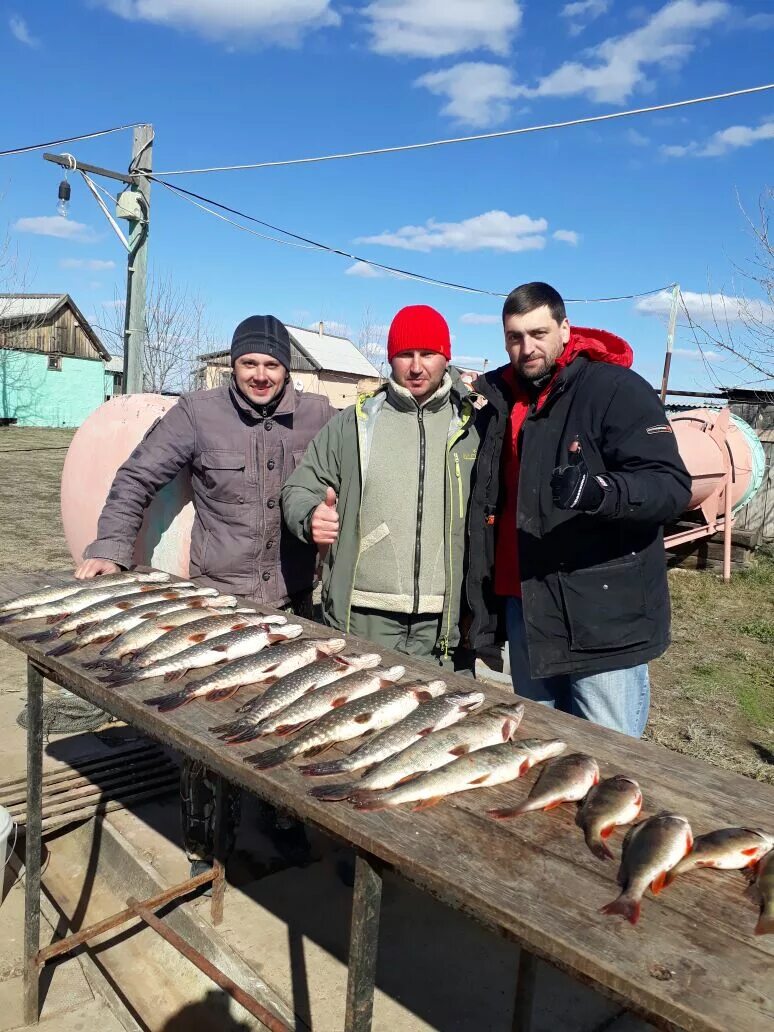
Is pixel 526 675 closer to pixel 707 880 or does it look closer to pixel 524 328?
pixel 524 328

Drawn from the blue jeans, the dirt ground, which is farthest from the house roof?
the blue jeans

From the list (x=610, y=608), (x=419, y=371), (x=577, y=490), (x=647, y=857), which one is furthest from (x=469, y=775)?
(x=419, y=371)

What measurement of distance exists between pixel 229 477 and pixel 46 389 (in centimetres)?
3857

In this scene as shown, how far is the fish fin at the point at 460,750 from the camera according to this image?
2.14 m

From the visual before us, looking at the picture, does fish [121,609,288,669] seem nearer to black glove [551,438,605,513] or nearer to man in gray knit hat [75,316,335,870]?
man in gray knit hat [75,316,335,870]

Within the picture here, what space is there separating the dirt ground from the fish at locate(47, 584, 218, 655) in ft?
13.8

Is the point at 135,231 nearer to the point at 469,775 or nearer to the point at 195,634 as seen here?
the point at 195,634

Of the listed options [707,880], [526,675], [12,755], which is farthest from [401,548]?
[12,755]

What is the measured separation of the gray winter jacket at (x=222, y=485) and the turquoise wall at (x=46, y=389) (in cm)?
3668

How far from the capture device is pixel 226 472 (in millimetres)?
4016

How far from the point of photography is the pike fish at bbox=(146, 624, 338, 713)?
2.56m

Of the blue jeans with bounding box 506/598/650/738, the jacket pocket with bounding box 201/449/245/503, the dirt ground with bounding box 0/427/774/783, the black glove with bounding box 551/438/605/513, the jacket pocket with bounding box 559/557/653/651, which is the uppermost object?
the black glove with bounding box 551/438/605/513

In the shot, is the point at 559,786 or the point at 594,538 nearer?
the point at 559,786

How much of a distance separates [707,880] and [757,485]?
11.7 meters
